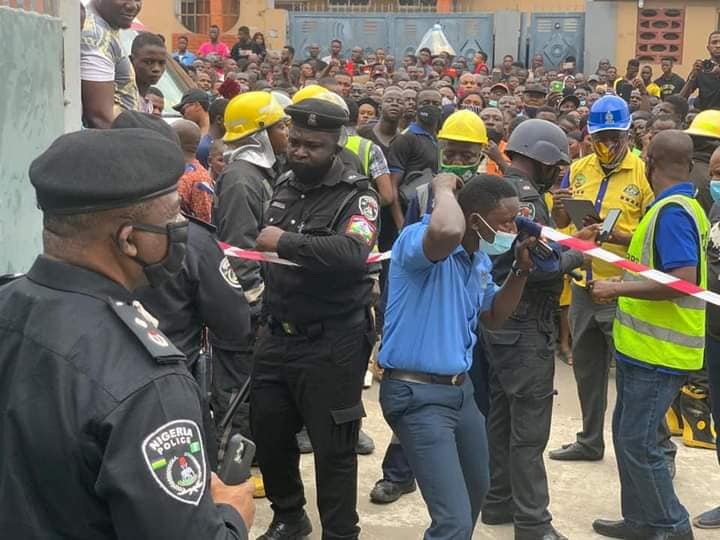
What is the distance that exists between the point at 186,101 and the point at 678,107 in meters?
5.52

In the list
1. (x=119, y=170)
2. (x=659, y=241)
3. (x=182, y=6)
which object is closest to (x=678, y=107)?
(x=659, y=241)

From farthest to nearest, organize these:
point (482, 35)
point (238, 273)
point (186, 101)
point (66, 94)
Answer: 1. point (482, 35)
2. point (186, 101)
3. point (238, 273)
4. point (66, 94)

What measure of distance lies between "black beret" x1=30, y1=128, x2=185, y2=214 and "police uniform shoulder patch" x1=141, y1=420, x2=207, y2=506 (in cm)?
47

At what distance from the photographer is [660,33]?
24.6 metres

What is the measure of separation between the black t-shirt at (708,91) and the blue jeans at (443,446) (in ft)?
36.8

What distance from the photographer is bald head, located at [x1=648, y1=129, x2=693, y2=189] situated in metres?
4.84

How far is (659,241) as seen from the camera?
473cm

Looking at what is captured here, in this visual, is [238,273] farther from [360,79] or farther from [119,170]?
[360,79]

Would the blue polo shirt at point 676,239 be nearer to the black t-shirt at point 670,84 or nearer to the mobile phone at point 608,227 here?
the mobile phone at point 608,227

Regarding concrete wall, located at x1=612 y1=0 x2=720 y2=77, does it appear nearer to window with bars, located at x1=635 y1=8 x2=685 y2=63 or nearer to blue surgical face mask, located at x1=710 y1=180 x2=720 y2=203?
window with bars, located at x1=635 y1=8 x2=685 y2=63

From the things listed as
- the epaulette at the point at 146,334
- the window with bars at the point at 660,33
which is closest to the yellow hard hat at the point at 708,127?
the epaulette at the point at 146,334

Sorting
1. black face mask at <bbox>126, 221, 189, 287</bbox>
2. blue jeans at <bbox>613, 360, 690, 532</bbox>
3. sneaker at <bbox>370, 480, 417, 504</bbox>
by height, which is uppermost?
black face mask at <bbox>126, 221, 189, 287</bbox>

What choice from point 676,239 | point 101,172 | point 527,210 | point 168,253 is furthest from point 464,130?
point 101,172

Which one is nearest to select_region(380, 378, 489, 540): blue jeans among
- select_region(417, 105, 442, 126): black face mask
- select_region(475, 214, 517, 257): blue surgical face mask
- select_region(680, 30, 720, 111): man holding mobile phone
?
select_region(475, 214, 517, 257): blue surgical face mask
